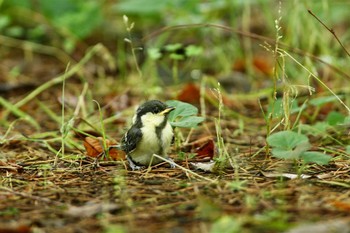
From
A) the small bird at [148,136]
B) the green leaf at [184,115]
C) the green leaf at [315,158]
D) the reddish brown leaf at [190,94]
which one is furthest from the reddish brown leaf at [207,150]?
the reddish brown leaf at [190,94]

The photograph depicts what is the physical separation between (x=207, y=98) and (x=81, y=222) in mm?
3323

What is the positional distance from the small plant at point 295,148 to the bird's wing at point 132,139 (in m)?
0.80

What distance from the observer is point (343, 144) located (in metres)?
4.35

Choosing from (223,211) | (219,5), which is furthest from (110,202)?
(219,5)

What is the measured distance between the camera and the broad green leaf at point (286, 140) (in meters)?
3.40

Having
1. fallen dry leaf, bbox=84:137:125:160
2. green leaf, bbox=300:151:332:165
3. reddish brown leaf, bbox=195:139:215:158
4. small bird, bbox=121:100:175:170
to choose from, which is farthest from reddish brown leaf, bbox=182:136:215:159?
green leaf, bbox=300:151:332:165

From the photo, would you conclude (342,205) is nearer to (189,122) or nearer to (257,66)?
(189,122)

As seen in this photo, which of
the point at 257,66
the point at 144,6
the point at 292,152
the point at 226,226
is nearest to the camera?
the point at 226,226

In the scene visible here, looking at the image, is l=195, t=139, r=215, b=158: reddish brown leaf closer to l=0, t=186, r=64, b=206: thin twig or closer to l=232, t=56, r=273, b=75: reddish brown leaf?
l=0, t=186, r=64, b=206: thin twig

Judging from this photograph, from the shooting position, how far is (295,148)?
3.43 m

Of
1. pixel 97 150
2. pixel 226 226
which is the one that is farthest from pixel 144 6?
pixel 226 226

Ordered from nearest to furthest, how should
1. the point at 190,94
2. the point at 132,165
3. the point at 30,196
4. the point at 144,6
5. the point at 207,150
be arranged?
the point at 30,196 → the point at 132,165 → the point at 207,150 → the point at 190,94 → the point at 144,6

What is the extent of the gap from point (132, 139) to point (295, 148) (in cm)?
97

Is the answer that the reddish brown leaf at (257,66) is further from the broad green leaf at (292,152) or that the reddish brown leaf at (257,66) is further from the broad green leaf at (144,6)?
the broad green leaf at (292,152)
